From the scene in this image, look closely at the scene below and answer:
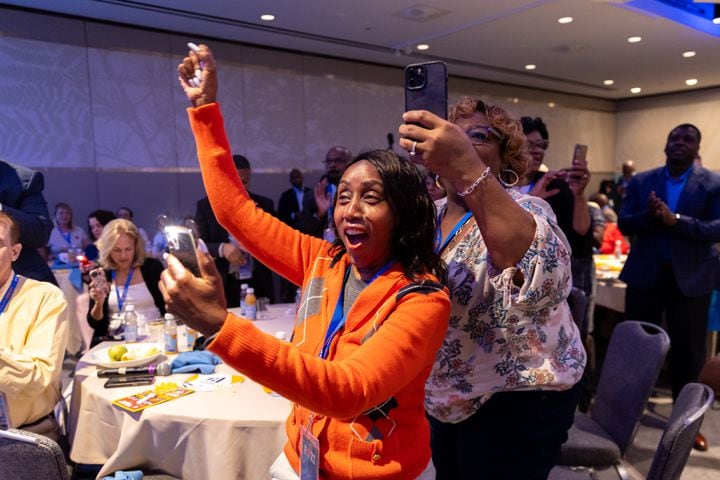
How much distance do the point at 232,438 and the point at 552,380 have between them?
1087 millimetres

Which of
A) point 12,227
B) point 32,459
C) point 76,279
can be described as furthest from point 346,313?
point 76,279

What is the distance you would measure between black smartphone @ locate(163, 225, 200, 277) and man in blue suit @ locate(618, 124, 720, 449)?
10.1 feet

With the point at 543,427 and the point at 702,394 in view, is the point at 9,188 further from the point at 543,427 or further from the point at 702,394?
the point at 702,394

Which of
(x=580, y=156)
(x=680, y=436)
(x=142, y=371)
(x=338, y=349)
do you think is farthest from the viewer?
(x=580, y=156)

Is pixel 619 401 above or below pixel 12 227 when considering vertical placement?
below

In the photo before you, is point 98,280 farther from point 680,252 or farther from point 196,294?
point 680,252

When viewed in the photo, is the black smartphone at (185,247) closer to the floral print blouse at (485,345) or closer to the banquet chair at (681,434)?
the floral print blouse at (485,345)

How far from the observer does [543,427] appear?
126cm

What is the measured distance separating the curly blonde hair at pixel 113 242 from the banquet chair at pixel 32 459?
1989 mm

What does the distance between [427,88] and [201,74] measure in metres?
0.51

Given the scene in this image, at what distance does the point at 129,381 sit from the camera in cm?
209

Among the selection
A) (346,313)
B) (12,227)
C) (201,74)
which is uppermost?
(201,74)

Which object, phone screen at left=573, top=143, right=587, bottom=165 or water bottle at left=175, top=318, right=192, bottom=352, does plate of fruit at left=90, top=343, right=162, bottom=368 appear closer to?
water bottle at left=175, top=318, right=192, bottom=352

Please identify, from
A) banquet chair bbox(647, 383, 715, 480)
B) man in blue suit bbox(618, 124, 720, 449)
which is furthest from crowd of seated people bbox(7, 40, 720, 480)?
man in blue suit bbox(618, 124, 720, 449)
